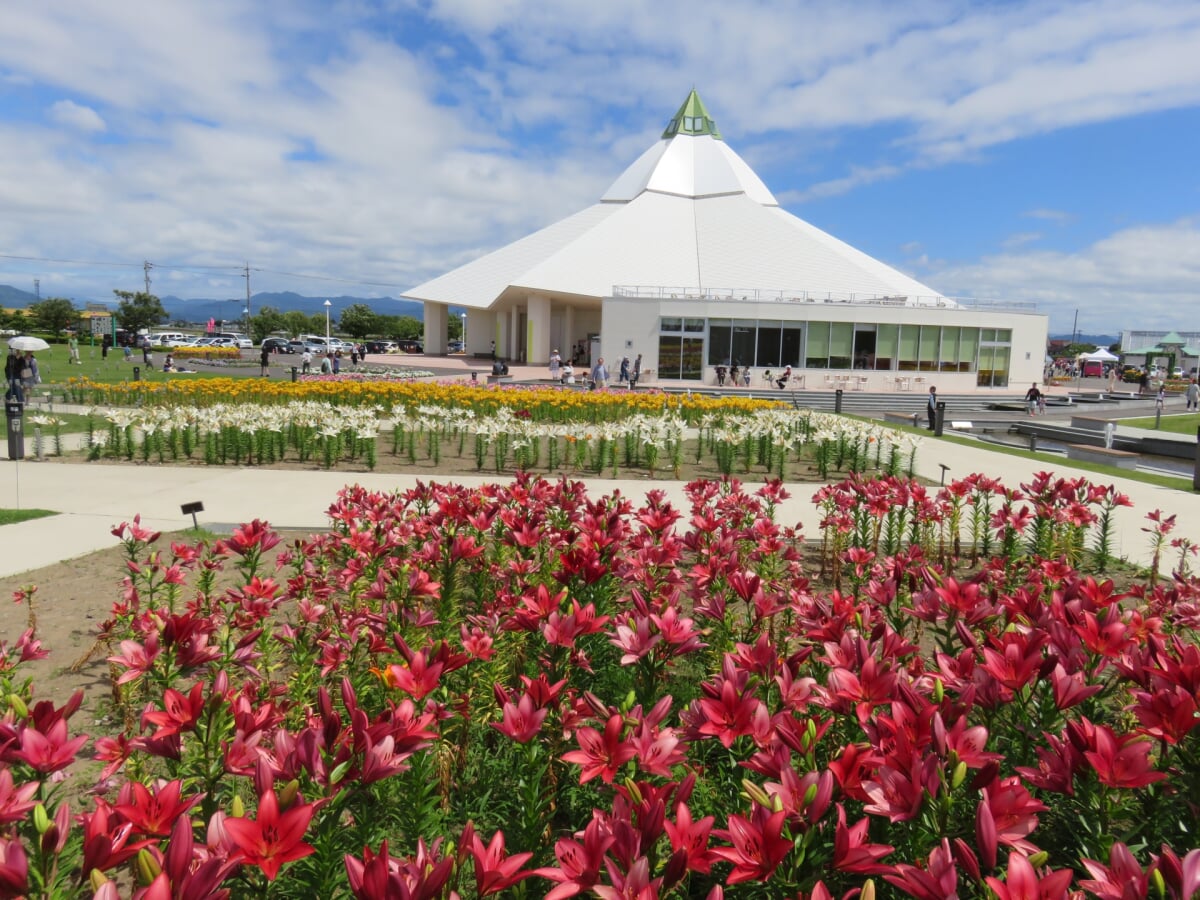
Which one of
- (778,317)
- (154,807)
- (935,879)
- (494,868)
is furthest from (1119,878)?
(778,317)

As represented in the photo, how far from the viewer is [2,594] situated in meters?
5.45

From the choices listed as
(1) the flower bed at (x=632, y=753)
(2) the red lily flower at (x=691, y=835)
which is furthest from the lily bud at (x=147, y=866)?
(2) the red lily flower at (x=691, y=835)

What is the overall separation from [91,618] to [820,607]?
15.4 ft

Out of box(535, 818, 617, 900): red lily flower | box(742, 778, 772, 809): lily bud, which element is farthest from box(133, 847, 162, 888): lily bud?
box(742, 778, 772, 809): lily bud

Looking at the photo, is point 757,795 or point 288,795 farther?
point 757,795

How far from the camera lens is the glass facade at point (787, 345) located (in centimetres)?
3666

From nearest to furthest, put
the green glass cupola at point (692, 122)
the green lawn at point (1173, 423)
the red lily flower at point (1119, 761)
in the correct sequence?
the red lily flower at point (1119, 761) → the green lawn at point (1173, 423) → the green glass cupola at point (692, 122)

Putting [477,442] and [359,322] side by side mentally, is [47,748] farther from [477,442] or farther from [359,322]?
[359,322]

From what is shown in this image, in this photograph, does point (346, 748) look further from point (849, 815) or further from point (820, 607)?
point (820, 607)

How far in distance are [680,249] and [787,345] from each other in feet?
48.8

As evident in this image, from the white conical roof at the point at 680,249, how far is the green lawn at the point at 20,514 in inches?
1376

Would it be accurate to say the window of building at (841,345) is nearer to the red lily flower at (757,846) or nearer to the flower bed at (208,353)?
the flower bed at (208,353)

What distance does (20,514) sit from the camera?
775cm

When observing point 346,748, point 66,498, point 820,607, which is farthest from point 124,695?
point 66,498
